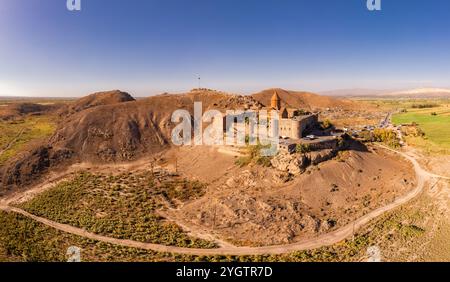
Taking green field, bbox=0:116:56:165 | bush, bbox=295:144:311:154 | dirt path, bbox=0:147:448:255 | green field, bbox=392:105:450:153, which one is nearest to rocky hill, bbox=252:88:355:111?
green field, bbox=392:105:450:153

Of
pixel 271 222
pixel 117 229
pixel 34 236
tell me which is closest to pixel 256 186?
pixel 271 222

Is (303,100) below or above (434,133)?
above

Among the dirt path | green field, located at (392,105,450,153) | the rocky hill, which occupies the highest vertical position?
Answer: the rocky hill

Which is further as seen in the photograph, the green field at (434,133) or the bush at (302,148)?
the green field at (434,133)

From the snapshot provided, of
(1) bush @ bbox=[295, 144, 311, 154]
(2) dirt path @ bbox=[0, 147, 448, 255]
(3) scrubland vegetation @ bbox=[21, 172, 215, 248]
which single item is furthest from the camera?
(1) bush @ bbox=[295, 144, 311, 154]

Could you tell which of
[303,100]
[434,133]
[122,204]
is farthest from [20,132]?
[434,133]

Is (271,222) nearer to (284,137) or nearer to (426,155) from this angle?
(284,137)

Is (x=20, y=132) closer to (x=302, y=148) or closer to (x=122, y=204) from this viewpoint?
(x=122, y=204)

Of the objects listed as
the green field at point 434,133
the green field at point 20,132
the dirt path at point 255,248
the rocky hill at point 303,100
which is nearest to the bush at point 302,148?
the dirt path at point 255,248

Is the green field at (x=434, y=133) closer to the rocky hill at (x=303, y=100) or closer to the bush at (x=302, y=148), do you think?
the bush at (x=302, y=148)

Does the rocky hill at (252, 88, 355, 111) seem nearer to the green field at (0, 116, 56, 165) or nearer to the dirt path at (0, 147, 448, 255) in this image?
the green field at (0, 116, 56, 165)
